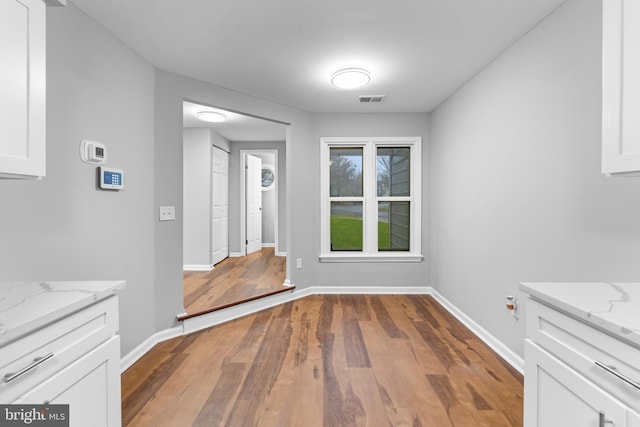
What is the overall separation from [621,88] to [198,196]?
16.3ft

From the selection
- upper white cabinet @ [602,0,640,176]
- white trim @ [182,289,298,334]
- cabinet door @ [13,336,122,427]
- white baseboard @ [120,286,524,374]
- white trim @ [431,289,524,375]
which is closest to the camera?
cabinet door @ [13,336,122,427]

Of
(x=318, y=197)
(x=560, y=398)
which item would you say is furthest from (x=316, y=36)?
(x=560, y=398)

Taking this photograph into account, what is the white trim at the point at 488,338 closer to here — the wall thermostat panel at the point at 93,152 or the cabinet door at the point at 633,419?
the cabinet door at the point at 633,419

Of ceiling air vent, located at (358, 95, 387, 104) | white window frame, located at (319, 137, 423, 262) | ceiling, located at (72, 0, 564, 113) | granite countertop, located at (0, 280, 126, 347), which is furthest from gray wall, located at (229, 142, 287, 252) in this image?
granite countertop, located at (0, 280, 126, 347)

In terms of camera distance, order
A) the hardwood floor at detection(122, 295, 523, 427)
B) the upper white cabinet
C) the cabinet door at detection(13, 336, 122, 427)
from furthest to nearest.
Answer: the hardwood floor at detection(122, 295, 523, 427) → the upper white cabinet → the cabinet door at detection(13, 336, 122, 427)

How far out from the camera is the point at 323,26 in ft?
6.49

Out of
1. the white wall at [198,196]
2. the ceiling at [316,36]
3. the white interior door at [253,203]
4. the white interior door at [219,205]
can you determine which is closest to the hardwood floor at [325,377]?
the white wall at [198,196]

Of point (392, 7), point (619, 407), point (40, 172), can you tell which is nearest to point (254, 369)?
point (40, 172)

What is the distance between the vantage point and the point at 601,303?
99 centimetres

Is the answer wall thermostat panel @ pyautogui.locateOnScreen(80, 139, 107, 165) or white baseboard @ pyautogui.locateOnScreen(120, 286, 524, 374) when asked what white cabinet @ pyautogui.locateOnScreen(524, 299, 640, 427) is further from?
wall thermostat panel @ pyautogui.locateOnScreen(80, 139, 107, 165)

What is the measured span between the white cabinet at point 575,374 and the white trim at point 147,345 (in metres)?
2.45

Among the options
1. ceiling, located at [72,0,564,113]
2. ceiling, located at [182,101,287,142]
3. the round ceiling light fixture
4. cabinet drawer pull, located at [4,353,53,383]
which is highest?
ceiling, located at [182,101,287,142]

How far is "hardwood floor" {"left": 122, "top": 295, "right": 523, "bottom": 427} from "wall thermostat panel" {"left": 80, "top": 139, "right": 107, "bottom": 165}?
1.49 meters

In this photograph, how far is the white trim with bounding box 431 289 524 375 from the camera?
212 cm
